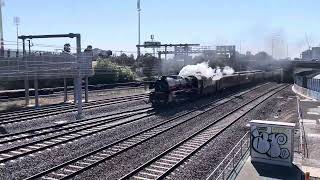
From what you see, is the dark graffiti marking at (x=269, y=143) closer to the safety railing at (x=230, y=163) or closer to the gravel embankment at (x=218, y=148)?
the safety railing at (x=230, y=163)

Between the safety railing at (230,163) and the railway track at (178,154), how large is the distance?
5.33ft

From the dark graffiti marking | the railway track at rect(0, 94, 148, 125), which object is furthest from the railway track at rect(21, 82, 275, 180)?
the railway track at rect(0, 94, 148, 125)

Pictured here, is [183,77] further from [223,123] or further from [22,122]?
[22,122]

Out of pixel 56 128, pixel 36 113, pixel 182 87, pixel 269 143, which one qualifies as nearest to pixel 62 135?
pixel 56 128

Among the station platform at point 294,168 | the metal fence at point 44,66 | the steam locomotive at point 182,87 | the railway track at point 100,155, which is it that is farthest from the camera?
the steam locomotive at point 182,87

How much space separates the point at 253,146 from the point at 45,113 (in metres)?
18.8

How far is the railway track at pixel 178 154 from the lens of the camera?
1456 cm

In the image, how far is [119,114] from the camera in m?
30.0

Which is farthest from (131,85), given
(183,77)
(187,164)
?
(187,164)

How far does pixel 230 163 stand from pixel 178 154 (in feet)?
10.2

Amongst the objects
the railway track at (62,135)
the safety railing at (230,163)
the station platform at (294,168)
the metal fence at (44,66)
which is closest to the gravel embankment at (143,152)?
the safety railing at (230,163)

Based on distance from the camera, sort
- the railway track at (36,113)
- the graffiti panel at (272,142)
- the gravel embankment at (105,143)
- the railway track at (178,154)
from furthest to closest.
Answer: the railway track at (36,113)
the graffiti panel at (272,142)
the gravel embankment at (105,143)
the railway track at (178,154)

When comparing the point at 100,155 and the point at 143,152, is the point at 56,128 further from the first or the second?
the point at 143,152

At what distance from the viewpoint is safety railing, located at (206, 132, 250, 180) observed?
44.3 ft
